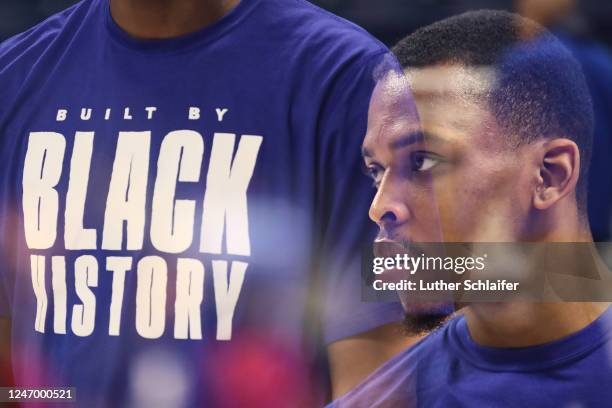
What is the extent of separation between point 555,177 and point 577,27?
191 mm

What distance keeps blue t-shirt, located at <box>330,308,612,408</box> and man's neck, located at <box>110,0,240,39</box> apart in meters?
0.51

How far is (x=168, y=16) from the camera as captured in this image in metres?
1.54

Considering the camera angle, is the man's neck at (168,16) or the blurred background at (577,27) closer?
the blurred background at (577,27)

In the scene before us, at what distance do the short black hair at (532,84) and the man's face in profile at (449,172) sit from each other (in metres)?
0.02

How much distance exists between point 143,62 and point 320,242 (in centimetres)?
34

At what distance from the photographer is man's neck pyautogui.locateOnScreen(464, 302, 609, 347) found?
1410 mm

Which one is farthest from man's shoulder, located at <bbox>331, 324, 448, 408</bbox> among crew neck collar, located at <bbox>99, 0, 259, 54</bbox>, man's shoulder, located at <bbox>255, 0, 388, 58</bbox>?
crew neck collar, located at <bbox>99, 0, 259, 54</bbox>

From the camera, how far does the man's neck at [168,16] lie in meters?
1.52

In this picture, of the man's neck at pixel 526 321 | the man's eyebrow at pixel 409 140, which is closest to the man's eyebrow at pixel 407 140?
the man's eyebrow at pixel 409 140

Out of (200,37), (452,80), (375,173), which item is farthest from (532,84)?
(200,37)

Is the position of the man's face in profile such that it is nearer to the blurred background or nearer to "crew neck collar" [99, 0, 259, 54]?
the blurred background

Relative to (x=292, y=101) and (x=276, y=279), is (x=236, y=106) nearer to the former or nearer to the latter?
(x=292, y=101)

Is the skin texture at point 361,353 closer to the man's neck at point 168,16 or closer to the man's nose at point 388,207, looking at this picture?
the man's nose at point 388,207

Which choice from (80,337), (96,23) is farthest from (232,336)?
(96,23)
